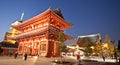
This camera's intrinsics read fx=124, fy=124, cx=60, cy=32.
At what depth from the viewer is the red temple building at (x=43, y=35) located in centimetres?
3173

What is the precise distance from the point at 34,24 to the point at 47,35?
9262 mm

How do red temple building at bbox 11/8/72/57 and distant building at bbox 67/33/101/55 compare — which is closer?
red temple building at bbox 11/8/72/57

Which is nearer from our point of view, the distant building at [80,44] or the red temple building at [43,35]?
the red temple building at [43,35]

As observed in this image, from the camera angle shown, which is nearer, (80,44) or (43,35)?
(43,35)

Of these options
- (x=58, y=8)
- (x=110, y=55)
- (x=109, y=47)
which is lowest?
(x=110, y=55)

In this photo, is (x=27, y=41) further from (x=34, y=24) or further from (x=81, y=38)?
(x=81, y=38)

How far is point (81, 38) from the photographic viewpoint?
68188 mm

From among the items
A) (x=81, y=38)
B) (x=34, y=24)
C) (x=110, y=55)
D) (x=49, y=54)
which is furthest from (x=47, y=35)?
(x=81, y=38)

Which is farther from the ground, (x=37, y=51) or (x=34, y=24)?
(x=34, y=24)

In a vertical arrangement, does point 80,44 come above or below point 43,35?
below

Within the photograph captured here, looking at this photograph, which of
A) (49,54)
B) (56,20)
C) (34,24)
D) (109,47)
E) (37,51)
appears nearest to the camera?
(49,54)

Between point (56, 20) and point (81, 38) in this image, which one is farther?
point (81, 38)

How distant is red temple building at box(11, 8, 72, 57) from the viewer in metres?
31.7

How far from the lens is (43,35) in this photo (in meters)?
33.0
